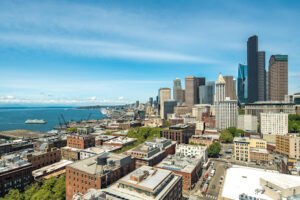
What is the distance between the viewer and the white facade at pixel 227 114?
6407 inches

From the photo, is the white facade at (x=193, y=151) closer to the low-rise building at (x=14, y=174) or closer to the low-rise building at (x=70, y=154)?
the low-rise building at (x=70, y=154)

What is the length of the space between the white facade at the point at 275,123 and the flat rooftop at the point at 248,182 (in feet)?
291

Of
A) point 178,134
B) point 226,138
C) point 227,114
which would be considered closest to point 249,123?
point 227,114

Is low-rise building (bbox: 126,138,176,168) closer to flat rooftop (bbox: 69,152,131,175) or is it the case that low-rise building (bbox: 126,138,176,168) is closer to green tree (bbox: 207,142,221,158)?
flat rooftop (bbox: 69,152,131,175)

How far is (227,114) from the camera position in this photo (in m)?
164

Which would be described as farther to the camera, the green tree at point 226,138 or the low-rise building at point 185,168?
the green tree at point 226,138

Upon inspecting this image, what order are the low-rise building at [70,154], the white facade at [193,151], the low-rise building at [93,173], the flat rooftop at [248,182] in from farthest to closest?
the low-rise building at [70,154], the white facade at [193,151], the low-rise building at [93,173], the flat rooftop at [248,182]

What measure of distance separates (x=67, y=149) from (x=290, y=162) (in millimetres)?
94141

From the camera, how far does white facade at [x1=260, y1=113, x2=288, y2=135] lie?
417 ft

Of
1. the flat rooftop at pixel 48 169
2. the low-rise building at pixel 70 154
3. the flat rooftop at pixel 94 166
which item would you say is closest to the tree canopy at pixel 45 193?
the flat rooftop at pixel 94 166

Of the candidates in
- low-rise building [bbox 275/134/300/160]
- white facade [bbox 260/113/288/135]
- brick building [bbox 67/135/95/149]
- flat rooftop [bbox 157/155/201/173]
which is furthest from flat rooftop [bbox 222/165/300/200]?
white facade [bbox 260/113/288/135]

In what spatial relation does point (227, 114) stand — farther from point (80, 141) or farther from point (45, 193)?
point (45, 193)

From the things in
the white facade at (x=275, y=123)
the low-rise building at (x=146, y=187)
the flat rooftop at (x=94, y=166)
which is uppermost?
the white facade at (x=275, y=123)

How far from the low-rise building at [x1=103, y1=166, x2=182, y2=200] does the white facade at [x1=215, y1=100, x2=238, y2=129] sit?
421 ft
